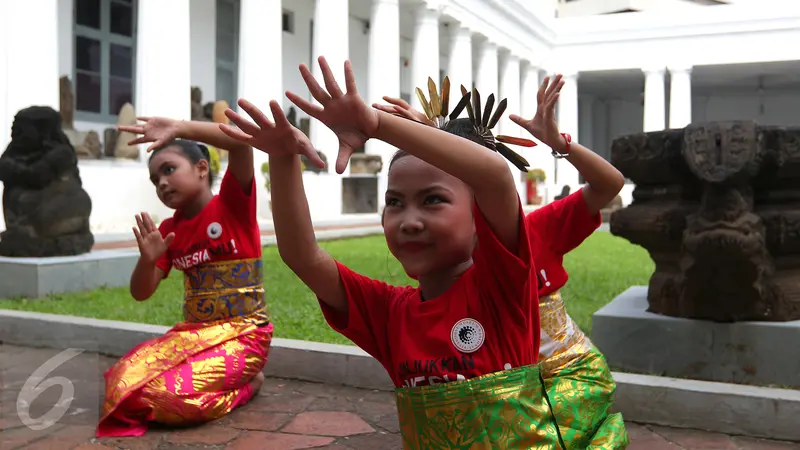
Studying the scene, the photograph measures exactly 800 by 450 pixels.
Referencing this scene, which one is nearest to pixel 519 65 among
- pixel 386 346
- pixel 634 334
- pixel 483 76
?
pixel 483 76

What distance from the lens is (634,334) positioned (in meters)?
3.66

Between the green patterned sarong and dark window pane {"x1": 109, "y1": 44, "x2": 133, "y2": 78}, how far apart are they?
1461cm

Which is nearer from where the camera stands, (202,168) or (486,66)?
(202,168)

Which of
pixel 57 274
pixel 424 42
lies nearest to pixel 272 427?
pixel 57 274

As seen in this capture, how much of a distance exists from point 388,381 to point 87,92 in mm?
12918

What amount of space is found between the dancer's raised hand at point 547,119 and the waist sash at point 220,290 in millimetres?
1604

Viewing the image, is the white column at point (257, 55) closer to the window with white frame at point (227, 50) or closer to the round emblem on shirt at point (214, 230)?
the window with white frame at point (227, 50)

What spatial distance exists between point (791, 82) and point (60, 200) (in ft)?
115

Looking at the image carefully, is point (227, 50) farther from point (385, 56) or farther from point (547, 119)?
point (547, 119)

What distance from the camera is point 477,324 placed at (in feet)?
5.35

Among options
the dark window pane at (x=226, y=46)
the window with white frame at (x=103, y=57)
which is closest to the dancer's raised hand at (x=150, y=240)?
the window with white frame at (x=103, y=57)

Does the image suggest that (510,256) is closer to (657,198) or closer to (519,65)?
(657,198)

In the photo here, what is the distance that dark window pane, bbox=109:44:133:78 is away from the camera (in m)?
15.0

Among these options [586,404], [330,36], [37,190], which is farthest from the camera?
[330,36]
